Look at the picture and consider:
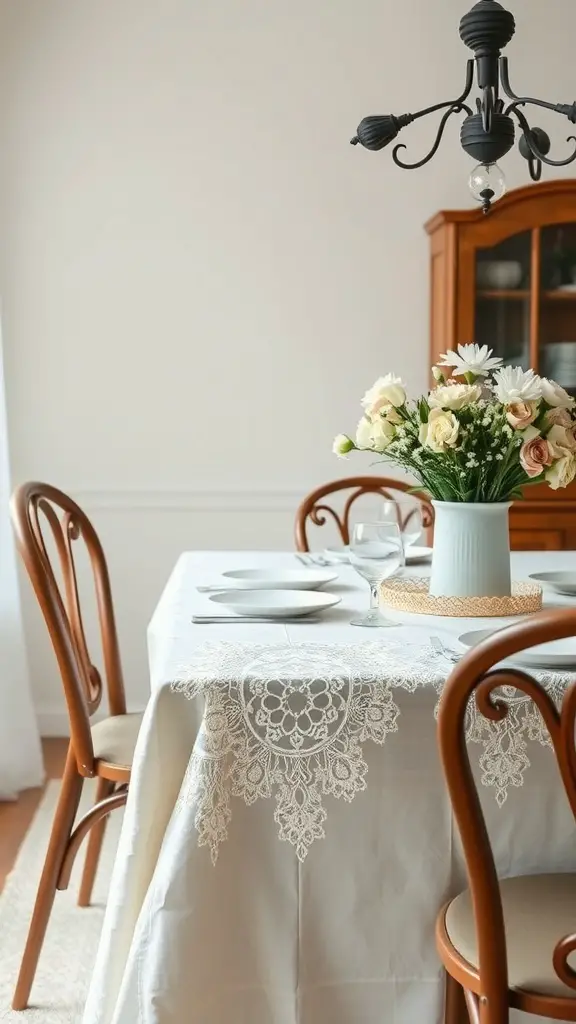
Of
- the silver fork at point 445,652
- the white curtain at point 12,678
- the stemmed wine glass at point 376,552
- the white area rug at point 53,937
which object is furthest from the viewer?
the white curtain at point 12,678

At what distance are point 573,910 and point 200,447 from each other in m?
2.59

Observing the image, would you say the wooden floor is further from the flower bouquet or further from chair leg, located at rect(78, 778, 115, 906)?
the flower bouquet

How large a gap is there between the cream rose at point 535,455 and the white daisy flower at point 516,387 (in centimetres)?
7

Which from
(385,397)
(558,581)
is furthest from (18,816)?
(385,397)

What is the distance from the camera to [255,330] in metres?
3.84

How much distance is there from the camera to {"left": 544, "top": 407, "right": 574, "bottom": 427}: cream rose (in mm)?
1886

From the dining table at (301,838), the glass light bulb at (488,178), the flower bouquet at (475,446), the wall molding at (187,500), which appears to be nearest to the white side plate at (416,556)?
the flower bouquet at (475,446)

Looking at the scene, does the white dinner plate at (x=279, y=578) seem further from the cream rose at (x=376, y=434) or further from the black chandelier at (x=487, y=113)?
the black chandelier at (x=487, y=113)

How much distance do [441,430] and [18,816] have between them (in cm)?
184

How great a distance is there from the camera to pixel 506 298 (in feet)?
11.7

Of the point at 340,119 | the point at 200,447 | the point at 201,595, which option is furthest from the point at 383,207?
the point at 201,595

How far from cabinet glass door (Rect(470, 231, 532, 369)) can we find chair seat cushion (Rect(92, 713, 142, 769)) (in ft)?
5.83

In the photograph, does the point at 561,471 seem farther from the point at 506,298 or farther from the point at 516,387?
the point at 506,298

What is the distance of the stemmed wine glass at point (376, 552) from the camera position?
183 cm
